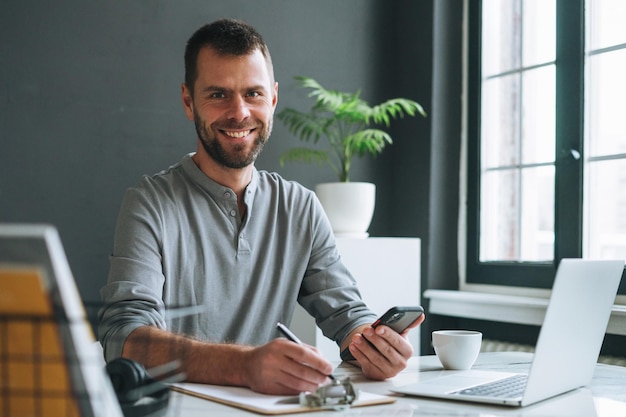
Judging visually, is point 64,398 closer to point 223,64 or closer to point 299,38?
point 223,64

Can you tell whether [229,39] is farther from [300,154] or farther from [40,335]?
[40,335]

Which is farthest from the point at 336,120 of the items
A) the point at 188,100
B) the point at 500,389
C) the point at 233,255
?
the point at 500,389

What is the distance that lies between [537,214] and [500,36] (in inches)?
33.8

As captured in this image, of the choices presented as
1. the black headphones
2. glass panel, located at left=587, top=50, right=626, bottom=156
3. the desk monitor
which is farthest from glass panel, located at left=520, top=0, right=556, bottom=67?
the desk monitor

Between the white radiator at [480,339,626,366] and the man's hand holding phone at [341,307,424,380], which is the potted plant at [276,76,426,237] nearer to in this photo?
the white radiator at [480,339,626,366]

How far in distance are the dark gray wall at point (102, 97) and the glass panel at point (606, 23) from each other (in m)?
0.77

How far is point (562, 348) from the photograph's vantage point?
1207 millimetres

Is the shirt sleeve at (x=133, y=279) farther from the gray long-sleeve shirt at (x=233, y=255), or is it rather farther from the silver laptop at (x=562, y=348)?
the silver laptop at (x=562, y=348)

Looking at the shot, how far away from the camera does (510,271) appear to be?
3111mm

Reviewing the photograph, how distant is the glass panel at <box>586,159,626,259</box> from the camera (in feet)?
8.91

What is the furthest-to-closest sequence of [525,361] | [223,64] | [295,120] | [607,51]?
1. [295,120]
2. [607,51]
3. [223,64]
4. [525,361]

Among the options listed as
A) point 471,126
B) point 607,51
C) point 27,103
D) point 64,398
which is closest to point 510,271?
point 471,126

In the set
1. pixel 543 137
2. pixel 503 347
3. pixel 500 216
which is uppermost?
pixel 543 137

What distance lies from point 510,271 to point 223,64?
5.75 ft
